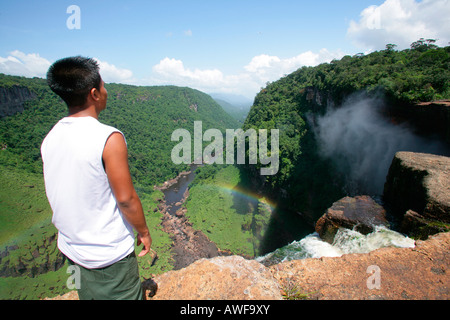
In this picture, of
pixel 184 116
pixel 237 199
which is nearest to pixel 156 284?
pixel 237 199

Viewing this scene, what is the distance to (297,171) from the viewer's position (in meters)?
26.0

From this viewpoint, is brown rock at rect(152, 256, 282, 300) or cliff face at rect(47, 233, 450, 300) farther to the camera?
cliff face at rect(47, 233, 450, 300)

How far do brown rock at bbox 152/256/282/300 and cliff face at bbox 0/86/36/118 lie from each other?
51013mm

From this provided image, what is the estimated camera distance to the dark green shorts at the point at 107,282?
1851 millimetres

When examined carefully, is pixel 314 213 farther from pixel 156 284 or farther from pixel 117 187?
pixel 117 187

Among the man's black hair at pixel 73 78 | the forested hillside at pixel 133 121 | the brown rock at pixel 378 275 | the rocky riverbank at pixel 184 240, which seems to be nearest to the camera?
the man's black hair at pixel 73 78

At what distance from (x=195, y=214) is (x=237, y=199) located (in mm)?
7039

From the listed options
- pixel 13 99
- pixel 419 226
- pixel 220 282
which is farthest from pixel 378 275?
pixel 13 99

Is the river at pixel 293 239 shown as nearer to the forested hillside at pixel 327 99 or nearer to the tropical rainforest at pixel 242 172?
the tropical rainforest at pixel 242 172

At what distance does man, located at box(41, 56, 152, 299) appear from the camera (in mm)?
1542

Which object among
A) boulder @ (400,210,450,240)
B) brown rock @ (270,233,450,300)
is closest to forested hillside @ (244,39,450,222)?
boulder @ (400,210,450,240)

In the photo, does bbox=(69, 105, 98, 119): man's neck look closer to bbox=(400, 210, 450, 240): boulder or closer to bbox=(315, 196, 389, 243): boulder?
bbox=(400, 210, 450, 240): boulder

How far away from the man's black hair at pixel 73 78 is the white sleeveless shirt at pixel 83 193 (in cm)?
20

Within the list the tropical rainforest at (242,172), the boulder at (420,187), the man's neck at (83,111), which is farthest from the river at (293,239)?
the man's neck at (83,111)
